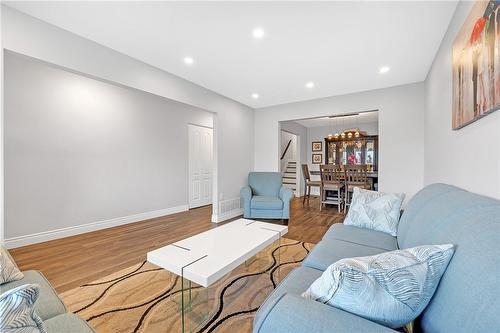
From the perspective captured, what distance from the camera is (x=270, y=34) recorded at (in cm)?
214

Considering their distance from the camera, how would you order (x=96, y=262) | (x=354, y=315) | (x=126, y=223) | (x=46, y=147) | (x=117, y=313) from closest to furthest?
(x=354, y=315) < (x=117, y=313) < (x=96, y=262) < (x=46, y=147) < (x=126, y=223)

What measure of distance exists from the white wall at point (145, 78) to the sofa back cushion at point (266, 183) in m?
0.35

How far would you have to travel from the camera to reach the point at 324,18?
1.92 m

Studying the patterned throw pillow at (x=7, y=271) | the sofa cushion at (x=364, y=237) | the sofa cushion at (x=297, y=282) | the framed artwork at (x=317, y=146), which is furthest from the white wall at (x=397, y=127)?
the patterned throw pillow at (x=7, y=271)

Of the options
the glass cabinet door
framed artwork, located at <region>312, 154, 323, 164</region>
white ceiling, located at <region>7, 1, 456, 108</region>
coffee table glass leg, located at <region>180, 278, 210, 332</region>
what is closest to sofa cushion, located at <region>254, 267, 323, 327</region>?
coffee table glass leg, located at <region>180, 278, 210, 332</region>

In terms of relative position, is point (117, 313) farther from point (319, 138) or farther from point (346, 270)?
point (319, 138)

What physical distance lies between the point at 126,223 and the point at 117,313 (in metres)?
2.56

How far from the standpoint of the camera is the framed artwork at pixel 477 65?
1129mm

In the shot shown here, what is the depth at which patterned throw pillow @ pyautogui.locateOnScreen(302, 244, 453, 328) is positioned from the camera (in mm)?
708

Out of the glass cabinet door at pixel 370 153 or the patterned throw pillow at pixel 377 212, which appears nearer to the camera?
the patterned throw pillow at pixel 377 212

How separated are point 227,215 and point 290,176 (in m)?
3.95

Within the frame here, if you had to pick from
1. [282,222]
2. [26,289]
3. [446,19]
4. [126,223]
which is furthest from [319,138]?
[26,289]

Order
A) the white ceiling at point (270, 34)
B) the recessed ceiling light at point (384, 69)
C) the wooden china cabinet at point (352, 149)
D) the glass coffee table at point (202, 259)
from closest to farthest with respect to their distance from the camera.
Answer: the glass coffee table at point (202, 259)
the white ceiling at point (270, 34)
the recessed ceiling light at point (384, 69)
the wooden china cabinet at point (352, 149)

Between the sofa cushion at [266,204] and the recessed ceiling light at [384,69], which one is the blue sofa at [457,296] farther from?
the sofa cushion at [266,204]
